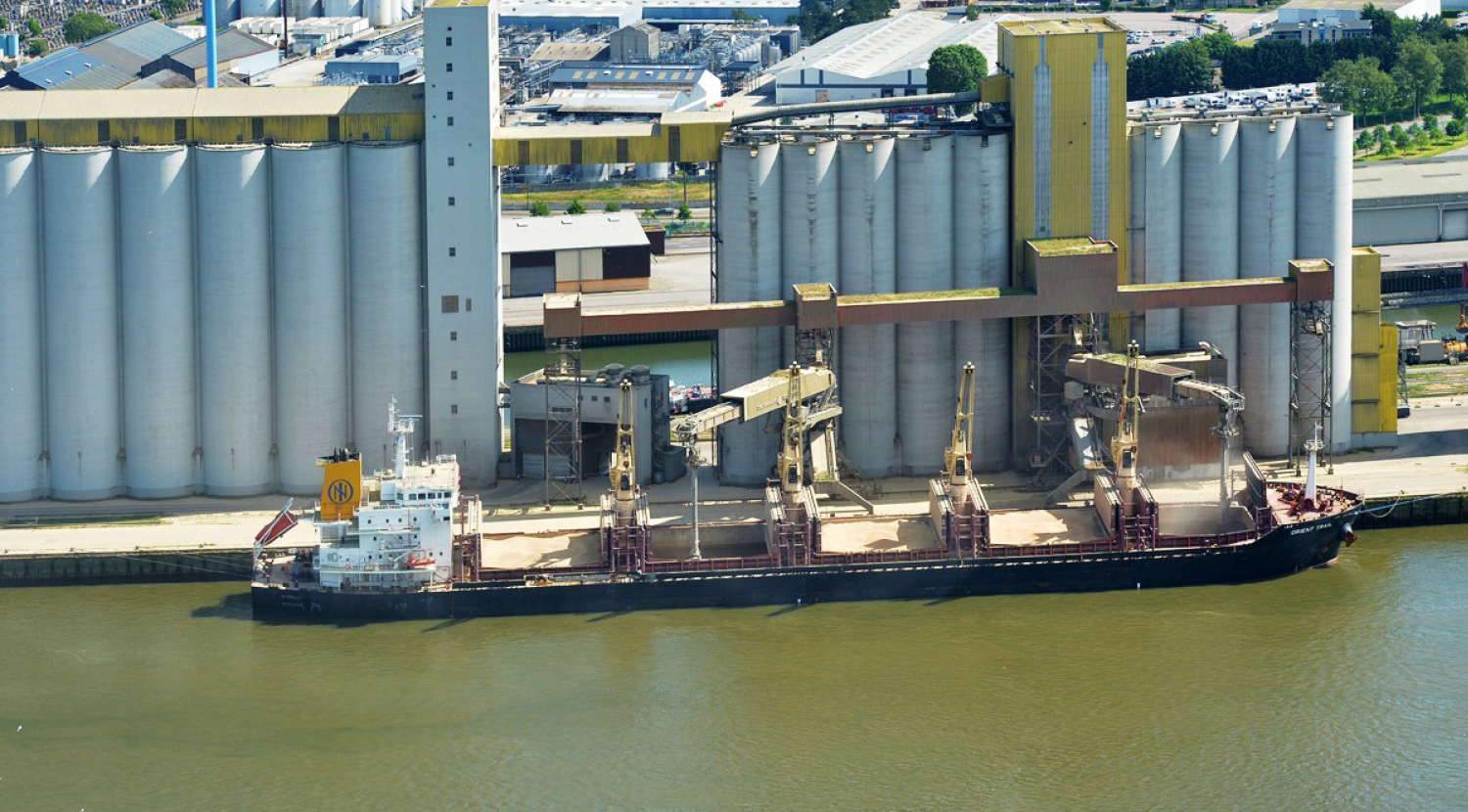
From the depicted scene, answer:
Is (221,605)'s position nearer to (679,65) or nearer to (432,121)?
(432,121)

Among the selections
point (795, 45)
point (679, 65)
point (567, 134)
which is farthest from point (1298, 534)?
point (795, 45)

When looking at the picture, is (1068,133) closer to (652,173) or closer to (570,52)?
(652,173)

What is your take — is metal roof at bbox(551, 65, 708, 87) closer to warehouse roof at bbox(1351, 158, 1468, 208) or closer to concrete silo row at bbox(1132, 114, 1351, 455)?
warehouse roof at bbox(1351, 158, 1468, 208)

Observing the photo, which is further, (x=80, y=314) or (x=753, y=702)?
(x=80, y=314)

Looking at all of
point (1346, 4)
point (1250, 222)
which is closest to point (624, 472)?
point (1250, 222)

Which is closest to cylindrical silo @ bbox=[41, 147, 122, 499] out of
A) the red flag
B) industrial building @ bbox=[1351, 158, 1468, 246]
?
the red flag

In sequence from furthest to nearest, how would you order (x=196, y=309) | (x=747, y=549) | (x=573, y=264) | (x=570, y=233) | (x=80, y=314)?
(x=570, y=233) < (x=573, y=264) < (x=196, y=309) < (x=80, y=314) < (x=747, y=549)
